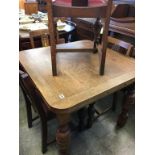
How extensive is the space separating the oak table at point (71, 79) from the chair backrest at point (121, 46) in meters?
0.08

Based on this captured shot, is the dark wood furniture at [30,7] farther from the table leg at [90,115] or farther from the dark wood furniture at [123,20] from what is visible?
the table leg at [90,115]

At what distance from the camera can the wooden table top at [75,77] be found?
92 centimetres

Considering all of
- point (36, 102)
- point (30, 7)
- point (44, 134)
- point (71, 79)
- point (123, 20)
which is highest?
point (30, 7)

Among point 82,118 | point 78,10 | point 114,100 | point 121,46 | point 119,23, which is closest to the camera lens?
point 78,10

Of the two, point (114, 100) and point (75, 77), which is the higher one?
point (75, 77)

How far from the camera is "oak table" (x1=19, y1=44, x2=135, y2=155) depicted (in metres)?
0.92

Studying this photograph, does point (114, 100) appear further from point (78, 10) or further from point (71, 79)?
point (78, 10)

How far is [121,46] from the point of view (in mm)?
1478

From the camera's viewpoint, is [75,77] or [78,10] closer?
[78,10]

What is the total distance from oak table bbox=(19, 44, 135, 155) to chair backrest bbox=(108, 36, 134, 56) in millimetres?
75

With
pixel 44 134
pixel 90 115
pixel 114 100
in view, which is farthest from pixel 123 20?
pixel 44 134

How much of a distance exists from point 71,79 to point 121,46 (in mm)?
654

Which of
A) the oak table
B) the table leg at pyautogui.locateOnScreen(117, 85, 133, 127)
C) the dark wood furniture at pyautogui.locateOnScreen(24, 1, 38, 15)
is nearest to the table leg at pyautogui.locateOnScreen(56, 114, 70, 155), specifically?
the oak table
